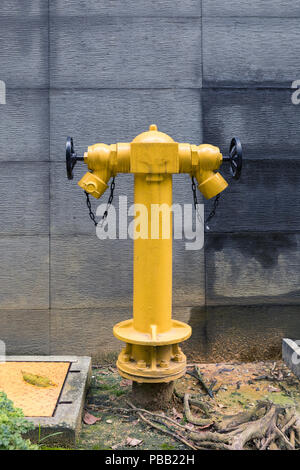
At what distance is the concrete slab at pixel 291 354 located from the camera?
444 centimetres

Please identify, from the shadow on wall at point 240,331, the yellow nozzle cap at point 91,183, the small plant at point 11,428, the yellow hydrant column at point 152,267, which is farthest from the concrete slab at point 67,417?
the yellow nozzle cap at point 91,183

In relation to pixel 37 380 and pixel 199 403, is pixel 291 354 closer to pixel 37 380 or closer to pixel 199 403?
pixel 199 403

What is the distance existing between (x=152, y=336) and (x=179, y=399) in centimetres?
85

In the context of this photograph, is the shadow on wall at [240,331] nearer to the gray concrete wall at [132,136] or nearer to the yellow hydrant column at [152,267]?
the gray concrete wall at [132,136]

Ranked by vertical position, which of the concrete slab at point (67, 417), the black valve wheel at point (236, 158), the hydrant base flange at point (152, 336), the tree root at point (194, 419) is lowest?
the tree root at point (194, 419)

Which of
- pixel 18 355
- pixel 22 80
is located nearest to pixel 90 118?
pixel 22 80

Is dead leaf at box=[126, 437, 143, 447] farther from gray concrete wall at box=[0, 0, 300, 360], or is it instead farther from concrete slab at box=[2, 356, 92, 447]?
gray concrete wall at box=[0, 0, 300, 360]

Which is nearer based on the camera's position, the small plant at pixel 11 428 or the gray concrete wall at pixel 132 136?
the small plant at pixel 11 428

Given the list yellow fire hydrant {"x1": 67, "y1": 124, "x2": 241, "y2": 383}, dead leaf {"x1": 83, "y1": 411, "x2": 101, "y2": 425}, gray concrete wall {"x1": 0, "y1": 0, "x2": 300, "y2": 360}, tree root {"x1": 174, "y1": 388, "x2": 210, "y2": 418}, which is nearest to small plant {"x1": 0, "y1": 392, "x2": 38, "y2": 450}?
dead leaf {"x1": 83, "y1": 411, "x2": 101, "y2": 425}

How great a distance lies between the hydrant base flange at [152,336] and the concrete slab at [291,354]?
1.47m

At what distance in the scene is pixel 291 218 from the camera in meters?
4.88

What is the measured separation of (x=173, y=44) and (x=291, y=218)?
2.49 m

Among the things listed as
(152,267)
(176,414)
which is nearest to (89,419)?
(176,414)

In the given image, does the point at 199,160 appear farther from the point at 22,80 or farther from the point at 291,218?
the point at 22,80
